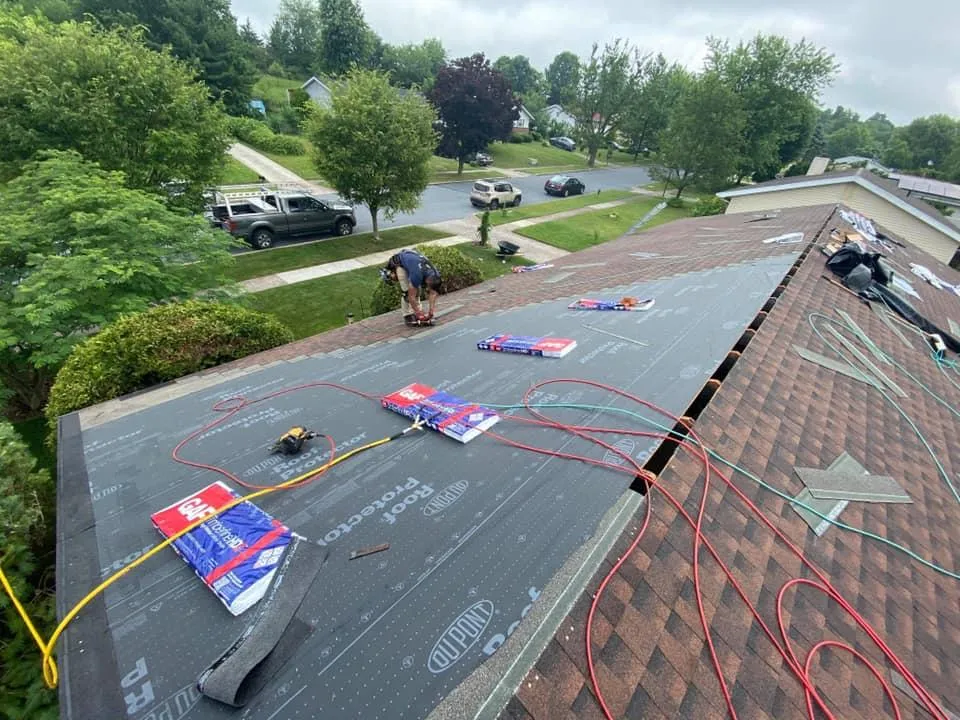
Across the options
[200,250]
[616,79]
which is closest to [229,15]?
[616,79]

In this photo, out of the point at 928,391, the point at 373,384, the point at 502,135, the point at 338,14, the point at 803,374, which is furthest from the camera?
the point at 338,14

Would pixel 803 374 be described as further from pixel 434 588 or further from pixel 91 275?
pixel 91 275

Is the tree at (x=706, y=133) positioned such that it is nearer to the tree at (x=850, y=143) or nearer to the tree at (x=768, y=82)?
the tree at (x=768, y=82)

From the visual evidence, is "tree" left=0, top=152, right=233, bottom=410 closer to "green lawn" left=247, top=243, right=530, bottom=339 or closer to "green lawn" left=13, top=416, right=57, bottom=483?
"green lawn" left=13, top=416, right=57, bottom=483

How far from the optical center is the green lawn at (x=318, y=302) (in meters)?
12.3

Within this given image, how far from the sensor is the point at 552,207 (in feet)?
95.4

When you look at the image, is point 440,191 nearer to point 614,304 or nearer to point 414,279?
point 414,279

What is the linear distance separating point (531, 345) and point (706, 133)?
121ft

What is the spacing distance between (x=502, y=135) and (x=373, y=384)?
40.7 m

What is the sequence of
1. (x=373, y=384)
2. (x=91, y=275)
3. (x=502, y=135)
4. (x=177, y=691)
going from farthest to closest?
1. (x=502, y=135)
2. (x=91, y=275)
3. (x=373, y=384)
4. (x=177, y=691)

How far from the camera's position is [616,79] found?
4559cm

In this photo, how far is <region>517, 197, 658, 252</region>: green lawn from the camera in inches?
891

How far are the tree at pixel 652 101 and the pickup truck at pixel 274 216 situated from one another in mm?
41623

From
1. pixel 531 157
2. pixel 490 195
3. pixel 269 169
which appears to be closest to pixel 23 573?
pixel 490 195
